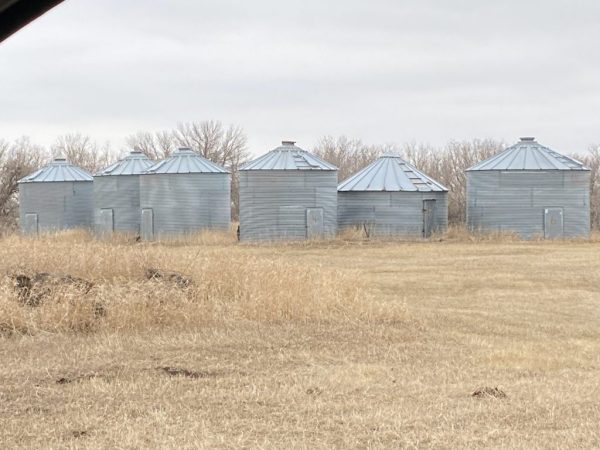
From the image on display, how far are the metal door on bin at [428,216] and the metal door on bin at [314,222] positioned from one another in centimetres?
414

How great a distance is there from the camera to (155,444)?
17.0 ft

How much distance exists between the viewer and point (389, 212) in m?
32.1

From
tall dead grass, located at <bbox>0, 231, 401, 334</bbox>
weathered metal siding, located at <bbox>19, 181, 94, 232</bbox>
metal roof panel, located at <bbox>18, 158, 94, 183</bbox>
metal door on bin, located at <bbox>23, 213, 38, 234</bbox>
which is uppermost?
metal roof panel, located at <bbox>18, 158, 94, 183</bbox>

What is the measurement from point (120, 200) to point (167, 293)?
83.8ft

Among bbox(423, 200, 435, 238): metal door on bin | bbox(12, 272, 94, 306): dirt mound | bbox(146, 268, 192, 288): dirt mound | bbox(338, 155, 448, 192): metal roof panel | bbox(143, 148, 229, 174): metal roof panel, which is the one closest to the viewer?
bbox(12, 272, 94, 306): dirt mound

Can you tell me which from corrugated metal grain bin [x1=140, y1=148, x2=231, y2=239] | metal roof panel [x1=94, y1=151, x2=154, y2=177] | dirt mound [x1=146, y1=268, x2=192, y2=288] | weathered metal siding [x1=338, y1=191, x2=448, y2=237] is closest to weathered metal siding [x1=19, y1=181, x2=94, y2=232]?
metal roof panel [x1=94, y1=151, x2=154, y2=177]

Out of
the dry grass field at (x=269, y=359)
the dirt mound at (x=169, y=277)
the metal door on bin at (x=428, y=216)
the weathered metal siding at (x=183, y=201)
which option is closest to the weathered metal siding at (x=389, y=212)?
the metal door on bin at (x=428, y=216)

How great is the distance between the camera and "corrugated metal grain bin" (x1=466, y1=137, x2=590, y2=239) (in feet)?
104

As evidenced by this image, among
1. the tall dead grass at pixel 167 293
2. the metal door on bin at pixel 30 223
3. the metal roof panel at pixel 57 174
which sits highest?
the metal roof panel at pixel 57 174

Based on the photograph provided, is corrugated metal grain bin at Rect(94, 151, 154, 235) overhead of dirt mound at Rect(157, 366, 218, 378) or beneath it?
overhead

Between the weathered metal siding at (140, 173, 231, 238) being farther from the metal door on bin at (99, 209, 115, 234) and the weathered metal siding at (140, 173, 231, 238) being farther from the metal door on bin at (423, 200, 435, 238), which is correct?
the metal door on bin at (423, 200, 435, 238)

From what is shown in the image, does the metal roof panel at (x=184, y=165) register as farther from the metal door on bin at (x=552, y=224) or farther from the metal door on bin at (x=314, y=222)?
the metal door on bin at (x=552, y=224)

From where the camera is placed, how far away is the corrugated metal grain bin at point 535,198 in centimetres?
3169

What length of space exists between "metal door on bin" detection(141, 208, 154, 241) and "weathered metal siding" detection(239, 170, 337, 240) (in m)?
3.83
